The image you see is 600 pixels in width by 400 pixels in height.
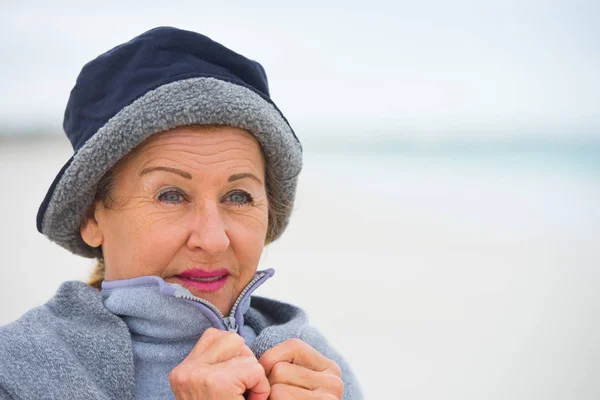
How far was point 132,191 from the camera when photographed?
1373 mm

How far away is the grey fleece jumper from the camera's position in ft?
3.79

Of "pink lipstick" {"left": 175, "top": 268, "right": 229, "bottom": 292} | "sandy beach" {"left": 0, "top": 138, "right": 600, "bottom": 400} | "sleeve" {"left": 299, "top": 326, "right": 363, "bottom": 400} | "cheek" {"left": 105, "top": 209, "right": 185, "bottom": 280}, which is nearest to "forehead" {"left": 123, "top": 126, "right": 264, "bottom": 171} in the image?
"cheek" {"left": 105, "top": 209, "right": 185, "bottom": 280}

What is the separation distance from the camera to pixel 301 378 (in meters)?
1.24

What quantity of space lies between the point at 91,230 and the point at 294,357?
1.76 feet

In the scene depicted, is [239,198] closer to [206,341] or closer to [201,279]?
[201,279]

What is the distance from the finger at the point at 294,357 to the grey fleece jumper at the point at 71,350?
118mm

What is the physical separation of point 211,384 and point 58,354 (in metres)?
0.29

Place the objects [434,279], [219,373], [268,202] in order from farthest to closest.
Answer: [434,279], [268,202], [219,373]

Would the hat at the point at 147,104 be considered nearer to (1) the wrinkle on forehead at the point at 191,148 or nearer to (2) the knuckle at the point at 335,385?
(1) the wrinkle on forehead at the point at 191,148

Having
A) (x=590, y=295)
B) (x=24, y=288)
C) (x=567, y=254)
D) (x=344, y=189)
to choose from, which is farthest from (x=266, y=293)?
(x=344, y=189)

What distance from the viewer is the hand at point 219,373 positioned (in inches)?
44.3

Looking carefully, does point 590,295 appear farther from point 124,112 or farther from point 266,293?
point 124,112

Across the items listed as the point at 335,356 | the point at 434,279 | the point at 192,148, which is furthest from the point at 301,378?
the point at 434,279

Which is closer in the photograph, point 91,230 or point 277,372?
point 277,372
